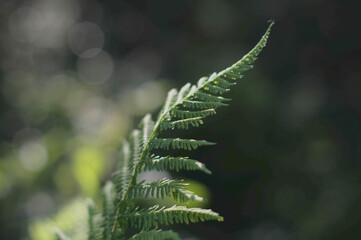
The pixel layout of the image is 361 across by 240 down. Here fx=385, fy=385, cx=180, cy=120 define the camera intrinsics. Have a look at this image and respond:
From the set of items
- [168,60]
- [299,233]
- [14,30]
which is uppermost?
[14,30]

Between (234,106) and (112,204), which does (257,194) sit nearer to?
(234,106)

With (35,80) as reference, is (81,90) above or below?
below

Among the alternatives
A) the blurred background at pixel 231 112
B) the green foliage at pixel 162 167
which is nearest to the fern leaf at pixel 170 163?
the green foliage at pixel 162 167

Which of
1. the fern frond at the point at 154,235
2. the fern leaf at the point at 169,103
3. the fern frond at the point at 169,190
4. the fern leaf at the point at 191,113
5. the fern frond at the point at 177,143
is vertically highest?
the fern leaf at the point at 169,103

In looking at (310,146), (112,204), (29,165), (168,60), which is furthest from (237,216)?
(112,204)

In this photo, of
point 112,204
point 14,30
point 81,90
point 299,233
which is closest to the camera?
point 112,204

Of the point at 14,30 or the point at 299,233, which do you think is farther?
the point at 14,30

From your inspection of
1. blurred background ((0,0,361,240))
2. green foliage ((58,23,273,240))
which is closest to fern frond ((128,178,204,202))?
green foliage ((58,23,273,240))

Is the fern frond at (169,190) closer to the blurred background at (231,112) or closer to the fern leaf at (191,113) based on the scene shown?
the fern leaf at (191,113)

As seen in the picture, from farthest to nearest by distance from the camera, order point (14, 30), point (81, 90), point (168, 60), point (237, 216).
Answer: point (14, 30) < point (168, 60) < point (81, 90) < point (237, 216)
